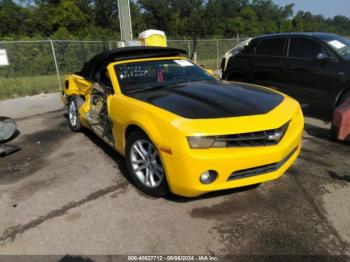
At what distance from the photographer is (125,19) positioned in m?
11.3

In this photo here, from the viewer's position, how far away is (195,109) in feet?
10.1

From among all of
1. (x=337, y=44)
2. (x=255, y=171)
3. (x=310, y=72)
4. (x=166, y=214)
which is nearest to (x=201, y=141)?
(x=255, y=171)

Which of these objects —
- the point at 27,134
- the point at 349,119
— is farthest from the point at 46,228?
the point at 349,119

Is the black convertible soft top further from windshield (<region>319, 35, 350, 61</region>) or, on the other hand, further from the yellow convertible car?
windshield (<region>319, 35, 350, 61</region>)

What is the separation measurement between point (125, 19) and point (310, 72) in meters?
7.45

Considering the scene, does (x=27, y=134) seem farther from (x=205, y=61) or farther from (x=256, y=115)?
(x=205, y=61)

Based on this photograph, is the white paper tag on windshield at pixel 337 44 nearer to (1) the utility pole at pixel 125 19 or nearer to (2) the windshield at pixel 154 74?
(2) the windshield at pixel 154 74

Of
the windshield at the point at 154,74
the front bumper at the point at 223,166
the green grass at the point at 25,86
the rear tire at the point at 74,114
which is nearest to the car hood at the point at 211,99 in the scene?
the windshield at the point at 154,74

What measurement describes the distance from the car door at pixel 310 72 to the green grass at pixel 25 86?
9.26m

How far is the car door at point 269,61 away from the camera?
21.7 ft

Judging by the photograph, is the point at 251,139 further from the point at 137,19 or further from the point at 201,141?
the point at 137,19

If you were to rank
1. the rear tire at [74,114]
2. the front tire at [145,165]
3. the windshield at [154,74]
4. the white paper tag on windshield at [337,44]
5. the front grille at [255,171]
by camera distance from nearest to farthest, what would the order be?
the front grille at [255,171], the front tire at [145,165], the windshield at [154,74], the rear tire at [74,114], the white paper tag on windshield at [337,44]

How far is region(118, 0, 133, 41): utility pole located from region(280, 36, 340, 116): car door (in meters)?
6.65

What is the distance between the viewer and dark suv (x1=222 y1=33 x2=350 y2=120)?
5711 millimetres
